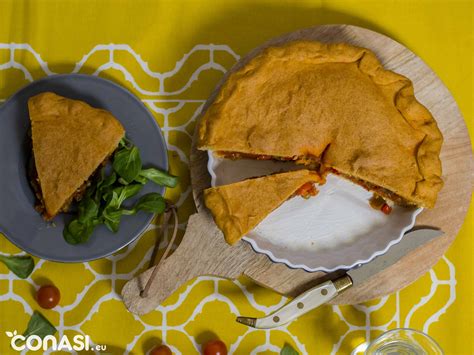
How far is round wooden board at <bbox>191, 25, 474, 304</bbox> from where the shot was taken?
2580mm

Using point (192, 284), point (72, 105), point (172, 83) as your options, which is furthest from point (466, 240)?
point (72, 105)

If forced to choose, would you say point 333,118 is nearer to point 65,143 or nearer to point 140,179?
point 140,179

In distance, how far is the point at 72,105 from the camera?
252 cm

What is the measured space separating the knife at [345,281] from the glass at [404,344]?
0.28 m

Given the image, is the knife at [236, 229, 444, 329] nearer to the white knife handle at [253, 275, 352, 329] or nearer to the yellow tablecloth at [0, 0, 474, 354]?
the white knife handle at [253, 275, 352, 329]

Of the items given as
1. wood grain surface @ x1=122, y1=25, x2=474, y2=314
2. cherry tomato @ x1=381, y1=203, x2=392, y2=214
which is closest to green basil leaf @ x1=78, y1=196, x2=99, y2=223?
wood grain surface @ x1=122, y1=25, x2=474, y2=314

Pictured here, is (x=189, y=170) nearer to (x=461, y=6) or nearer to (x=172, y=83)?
(x=172, y=83)

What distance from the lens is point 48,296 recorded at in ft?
8.68

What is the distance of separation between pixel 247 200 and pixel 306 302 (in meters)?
0.45

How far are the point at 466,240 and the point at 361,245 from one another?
51 cm

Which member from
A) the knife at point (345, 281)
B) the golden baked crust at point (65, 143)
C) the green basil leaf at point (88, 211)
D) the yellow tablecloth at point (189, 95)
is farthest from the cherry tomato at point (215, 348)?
the golden baked crust at point (65, 143)

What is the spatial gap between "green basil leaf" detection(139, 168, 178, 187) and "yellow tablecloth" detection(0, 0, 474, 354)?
186mm

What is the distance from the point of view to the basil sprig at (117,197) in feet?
8.10

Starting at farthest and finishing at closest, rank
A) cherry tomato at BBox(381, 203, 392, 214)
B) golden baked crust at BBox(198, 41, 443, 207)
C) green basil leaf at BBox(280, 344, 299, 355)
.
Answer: green basil leaf at BBox(280, 344, 299, 355), cherry tomato at BBox(381, 203, 392, 214), golden baked crust at BBox(198, 41, 443, 207)
